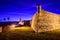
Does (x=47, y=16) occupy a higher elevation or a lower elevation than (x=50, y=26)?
higher

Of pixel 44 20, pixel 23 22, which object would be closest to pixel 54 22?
pixel 44 20

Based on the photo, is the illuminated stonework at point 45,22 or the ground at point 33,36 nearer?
the ground at point 33,36

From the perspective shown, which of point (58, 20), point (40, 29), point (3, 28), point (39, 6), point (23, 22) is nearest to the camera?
point (40, 29)

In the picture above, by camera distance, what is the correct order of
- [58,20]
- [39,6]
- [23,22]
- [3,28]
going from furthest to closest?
[23,22] < [3,28] < [58,20] < [39,6]

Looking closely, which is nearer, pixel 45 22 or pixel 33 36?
pixel 33 36

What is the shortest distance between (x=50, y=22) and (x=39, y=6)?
147 inches

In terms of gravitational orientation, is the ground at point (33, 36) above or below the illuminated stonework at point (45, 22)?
below

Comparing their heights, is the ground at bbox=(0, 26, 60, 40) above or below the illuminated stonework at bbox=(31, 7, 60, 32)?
below

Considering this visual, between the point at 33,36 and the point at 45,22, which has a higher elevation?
the point at 45,22

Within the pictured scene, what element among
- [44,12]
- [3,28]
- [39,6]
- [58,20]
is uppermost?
[39,6]

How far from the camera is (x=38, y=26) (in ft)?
58.7

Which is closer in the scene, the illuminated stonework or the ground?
the ground

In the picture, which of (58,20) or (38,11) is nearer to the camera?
(38,11)

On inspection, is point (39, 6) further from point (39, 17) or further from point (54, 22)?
point (54, 22)
